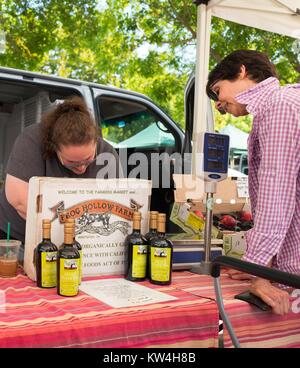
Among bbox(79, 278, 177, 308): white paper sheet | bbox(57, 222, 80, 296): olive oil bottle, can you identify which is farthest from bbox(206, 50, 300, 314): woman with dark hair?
bbox(57, 222, 80, 296): olive oil bottle

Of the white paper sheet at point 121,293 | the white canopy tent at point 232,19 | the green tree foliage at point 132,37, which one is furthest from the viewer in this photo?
the green tree foliage at point 132,37

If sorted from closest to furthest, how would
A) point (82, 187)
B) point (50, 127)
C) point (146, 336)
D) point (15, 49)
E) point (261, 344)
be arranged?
1. point (146, 336)
2. point (261, 344)
3. point (82, 187)
4. point (50, 127)
5. point (15, 49)

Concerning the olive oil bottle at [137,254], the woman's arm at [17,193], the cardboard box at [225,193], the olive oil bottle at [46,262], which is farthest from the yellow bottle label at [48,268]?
the cardboard box at [225,193]

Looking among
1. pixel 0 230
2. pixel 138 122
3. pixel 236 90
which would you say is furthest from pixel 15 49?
pixel 236 90

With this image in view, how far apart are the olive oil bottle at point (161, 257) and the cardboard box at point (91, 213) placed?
6.4 inches

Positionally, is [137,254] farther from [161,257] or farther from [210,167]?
[210,167]

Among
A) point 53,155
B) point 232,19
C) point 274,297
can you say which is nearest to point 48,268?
point 53,155

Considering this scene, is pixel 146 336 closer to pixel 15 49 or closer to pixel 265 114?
pixel 265 114

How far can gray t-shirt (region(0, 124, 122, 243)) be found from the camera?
207 cm

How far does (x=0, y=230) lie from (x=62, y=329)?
1137 millimetres

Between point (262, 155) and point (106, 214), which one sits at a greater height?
point (262, 155)

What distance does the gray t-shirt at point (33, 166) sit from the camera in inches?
81.6

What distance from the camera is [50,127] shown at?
6.92 feet

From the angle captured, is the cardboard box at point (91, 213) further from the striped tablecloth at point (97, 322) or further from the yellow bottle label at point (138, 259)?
the striped tablecloth at point (97, 322)
